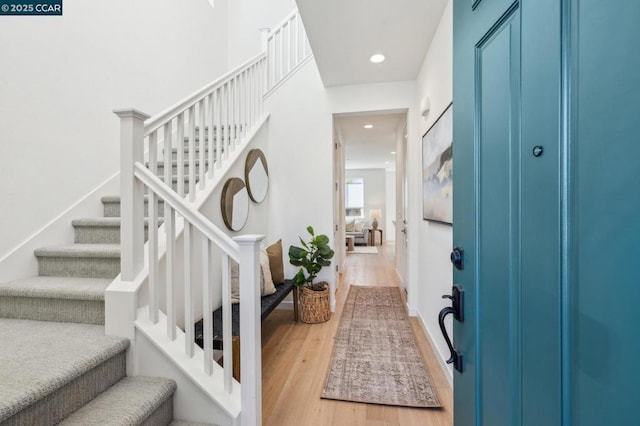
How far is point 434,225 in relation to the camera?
239cm

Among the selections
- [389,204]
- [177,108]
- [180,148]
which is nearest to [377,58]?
[177,108]

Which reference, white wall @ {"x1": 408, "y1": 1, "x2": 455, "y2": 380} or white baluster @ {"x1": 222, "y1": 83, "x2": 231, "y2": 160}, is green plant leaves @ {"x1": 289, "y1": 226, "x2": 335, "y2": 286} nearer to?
white wall @ {"x1": 408, "y1": 1, "x2": 455, "y2": 380}

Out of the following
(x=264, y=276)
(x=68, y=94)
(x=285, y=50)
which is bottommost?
(x=264, y=276)

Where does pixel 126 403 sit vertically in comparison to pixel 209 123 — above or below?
below

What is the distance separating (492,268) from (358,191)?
9.80m

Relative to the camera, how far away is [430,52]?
244cm

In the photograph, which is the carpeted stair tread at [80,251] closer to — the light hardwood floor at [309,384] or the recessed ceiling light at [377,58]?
the light hardwood floor at [309,384]

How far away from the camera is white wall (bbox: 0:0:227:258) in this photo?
172 cm

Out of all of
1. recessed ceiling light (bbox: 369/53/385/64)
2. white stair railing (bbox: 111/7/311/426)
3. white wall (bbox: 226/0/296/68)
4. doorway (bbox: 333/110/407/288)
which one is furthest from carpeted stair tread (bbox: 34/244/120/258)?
doorway (bbox: 333/110/407/288)

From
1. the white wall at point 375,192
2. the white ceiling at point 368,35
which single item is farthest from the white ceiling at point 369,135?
the white wall at point 375,192

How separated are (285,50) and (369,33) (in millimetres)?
1641

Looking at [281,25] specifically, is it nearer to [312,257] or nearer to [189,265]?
[312,257]

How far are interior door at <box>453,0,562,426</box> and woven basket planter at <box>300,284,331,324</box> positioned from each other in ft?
7.07

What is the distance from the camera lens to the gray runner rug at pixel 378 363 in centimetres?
181
